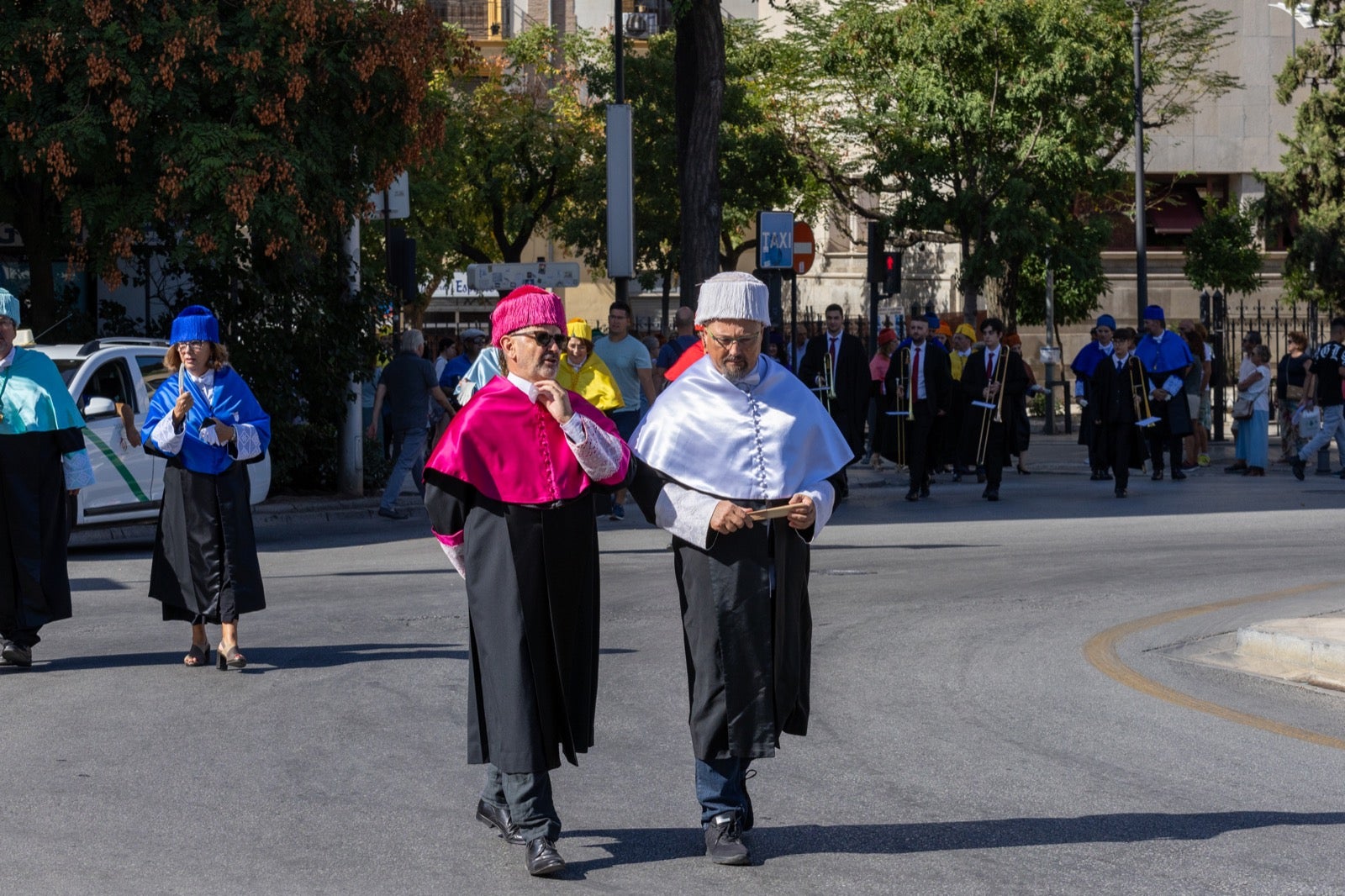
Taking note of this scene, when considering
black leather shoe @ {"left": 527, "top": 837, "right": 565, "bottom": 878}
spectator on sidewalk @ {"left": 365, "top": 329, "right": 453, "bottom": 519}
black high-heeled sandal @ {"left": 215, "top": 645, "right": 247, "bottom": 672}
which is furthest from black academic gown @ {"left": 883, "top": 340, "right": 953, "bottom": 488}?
black leather shoe @ {"left": 527, "top": 837, "right": 565, "bottom": 878}

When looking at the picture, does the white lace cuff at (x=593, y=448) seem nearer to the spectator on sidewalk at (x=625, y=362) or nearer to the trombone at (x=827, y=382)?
the spectator on sidewalk at (x=625, y=362)

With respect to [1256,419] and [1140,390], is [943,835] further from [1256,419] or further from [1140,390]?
[1256,419]

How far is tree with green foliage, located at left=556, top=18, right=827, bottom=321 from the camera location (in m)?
40.4

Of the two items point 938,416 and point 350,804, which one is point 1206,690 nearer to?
point 350,804

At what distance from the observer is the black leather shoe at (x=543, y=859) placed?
5516 mm

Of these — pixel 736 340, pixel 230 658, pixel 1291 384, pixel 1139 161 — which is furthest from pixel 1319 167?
pixel 736 340

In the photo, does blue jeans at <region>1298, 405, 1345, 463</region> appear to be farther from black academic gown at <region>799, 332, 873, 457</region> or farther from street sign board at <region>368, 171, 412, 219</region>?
street sign board at <region>368, 171, 412, 219</region>

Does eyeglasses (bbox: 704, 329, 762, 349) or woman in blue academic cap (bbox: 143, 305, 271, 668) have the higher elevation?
eyeglasses (bbox: 704, 329, 762, 349)

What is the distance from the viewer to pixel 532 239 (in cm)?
6241

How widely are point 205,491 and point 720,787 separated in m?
4.45

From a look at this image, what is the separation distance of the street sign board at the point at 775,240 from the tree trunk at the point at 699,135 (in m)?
0.78

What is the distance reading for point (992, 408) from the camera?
63.3 ft

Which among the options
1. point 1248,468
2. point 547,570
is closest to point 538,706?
point 547,570

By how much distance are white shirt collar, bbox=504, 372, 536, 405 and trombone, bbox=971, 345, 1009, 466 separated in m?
13.5
